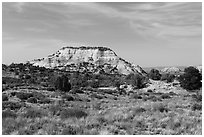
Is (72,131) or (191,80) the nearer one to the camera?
(72,131)

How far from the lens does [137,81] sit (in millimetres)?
47938

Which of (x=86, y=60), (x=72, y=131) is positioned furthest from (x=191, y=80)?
(x=86, y=60)

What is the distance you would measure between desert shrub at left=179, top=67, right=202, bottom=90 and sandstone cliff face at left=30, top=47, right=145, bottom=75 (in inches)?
3044

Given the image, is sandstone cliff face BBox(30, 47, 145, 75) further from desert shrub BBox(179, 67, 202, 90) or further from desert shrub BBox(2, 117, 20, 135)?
desert shrub BBox(2, 117, 20, 135)

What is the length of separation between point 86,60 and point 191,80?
10476 centimetres

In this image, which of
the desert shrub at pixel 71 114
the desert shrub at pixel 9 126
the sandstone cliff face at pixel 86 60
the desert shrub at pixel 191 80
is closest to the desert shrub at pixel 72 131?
the desert shrub at pixel 9 126

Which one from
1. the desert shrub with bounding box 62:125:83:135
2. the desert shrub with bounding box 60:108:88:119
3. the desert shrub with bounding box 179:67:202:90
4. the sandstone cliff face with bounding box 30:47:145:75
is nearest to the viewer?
the desert shrub with bounding box 62:125:83:135

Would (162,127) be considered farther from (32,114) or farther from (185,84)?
(185,84)

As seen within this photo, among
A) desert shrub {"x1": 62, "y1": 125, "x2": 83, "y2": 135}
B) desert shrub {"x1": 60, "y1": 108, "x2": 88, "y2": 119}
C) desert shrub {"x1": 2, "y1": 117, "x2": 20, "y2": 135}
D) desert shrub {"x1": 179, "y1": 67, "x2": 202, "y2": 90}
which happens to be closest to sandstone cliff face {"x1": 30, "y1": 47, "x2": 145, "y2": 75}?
desert shrub {"x1": 179, "y1": 67, "x2": 202, "y2": 90}

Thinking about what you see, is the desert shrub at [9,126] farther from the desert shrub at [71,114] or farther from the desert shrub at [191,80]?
the desert shrub at [191,80]

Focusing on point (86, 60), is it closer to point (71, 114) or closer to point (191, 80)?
point (191, 80)

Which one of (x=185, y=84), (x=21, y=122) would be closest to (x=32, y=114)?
(x=21, y=122)

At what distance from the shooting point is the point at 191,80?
41781 millimetres

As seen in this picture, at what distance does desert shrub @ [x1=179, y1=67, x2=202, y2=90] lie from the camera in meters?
41.4
